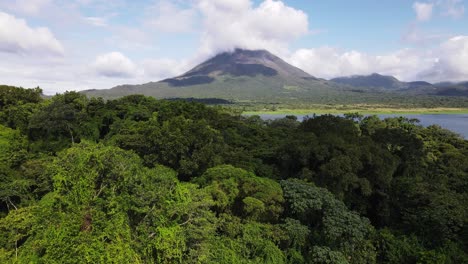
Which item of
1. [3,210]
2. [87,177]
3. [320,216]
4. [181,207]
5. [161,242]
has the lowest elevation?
[3,210]

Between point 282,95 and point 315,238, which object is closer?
point 315,238

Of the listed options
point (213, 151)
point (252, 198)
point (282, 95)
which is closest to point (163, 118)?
point (213, 151)

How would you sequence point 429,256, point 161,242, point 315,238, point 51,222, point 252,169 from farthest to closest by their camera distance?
point 252,169
point 315,238
point 429,256
point 161,242
point 51,222

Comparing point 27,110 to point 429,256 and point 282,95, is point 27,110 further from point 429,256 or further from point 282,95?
point 282,95

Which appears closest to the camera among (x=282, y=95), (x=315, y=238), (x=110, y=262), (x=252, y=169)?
(x=110, y=262)

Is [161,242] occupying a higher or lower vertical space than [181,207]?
lower

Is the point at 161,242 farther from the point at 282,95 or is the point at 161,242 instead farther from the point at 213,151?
the point at 282,95
